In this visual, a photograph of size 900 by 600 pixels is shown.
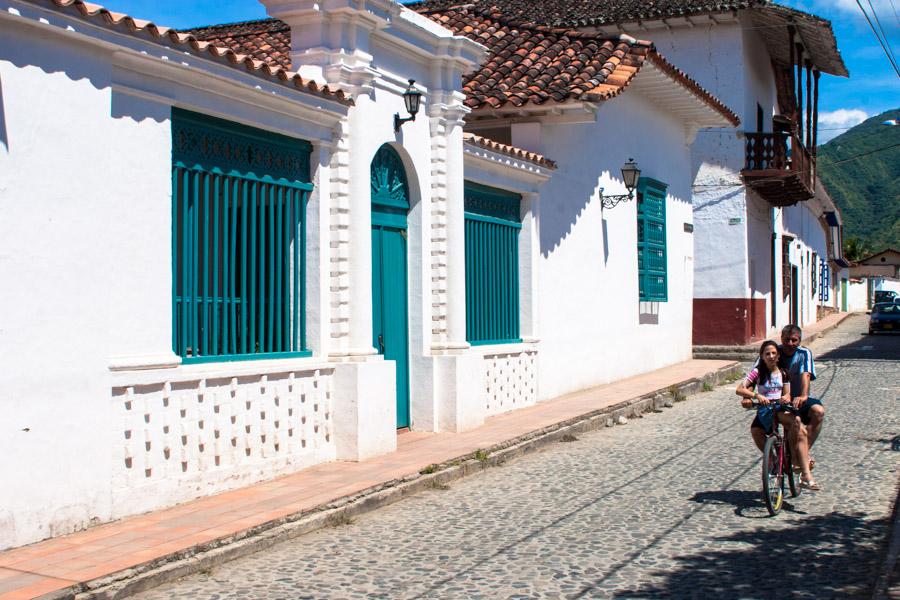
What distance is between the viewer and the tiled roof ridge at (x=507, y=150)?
37.5 ft

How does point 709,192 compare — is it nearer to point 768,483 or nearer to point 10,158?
point 768,483

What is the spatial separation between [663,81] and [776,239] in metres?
13.8

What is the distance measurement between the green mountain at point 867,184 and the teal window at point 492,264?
359ft

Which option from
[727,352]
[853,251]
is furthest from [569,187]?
[853,251]

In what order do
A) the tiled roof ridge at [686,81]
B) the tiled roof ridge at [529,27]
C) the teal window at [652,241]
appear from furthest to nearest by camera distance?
1. the teal window at [652,241]
2. the tiled roof ridge at [686,81]
3. the tiled roof ridge at [529,27]

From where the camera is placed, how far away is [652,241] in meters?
18.1

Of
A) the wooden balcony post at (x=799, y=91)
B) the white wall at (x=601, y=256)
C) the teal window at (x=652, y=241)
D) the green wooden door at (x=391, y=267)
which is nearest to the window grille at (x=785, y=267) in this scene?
the wooden balcony post at (x=799, y=91)

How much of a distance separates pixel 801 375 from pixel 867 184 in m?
126

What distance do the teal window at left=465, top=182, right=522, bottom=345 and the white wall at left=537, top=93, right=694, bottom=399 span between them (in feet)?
2.04

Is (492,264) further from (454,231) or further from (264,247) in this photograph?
(264,247)

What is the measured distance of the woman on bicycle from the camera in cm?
752

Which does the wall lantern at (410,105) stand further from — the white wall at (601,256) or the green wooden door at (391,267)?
the white wall at (601,256)

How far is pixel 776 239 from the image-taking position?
1150 inches

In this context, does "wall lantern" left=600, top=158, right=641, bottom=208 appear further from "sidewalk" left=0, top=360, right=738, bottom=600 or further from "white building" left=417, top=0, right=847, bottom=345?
"white building" left=417, top=0, right=847, bottom=345
